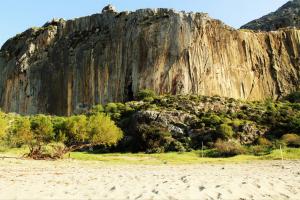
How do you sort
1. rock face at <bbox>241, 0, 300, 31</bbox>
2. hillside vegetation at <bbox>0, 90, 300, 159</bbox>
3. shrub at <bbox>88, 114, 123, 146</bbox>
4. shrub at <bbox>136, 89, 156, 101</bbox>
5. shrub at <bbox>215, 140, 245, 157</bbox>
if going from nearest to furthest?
shrub at <bbox>88, 114, 123, 146</bbox>, hillside vegetation at <bbox>0, 90, 300, 159</bbox>, shrub at <bbox>215, 140, 245, 157</bbox>, shrub at <bbox>136, 89, 156, 101</bbox>, rock face at <bbox>241, 0, 300, 31</bbox>

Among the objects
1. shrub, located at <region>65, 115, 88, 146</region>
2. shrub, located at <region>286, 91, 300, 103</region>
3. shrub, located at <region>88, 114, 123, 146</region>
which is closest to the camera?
shrub, located at <region>88, 114, 123, 146</region>

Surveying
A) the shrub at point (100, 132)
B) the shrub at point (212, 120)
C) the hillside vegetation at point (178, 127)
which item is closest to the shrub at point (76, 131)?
the hillside vegetation at point (178, 127)

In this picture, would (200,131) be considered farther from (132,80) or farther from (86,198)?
(86,198)

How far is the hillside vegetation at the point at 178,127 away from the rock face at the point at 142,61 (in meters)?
11.5

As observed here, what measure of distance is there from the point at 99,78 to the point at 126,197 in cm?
9127

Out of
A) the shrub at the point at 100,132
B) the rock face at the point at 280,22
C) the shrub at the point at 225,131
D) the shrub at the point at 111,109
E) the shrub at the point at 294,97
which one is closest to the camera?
the shrub at the point at 100,132

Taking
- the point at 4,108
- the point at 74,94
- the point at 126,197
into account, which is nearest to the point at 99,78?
the point at 74,94

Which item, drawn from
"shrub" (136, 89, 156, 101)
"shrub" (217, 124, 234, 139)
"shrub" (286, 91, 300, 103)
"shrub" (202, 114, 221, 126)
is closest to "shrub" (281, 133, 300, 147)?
"shrub" (217, 124, 234, 139)

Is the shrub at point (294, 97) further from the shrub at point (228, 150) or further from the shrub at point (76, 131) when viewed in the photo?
the shrub at point (76, 131)

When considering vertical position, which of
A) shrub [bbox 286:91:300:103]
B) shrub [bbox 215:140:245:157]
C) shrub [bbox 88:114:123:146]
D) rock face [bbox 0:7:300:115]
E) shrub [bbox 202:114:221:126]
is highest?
rock face [bbox 0:7:300:115]

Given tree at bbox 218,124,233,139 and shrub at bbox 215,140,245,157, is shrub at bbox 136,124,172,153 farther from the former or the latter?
shrub at bbox 215,140,245,157

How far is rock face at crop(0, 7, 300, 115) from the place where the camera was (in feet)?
317

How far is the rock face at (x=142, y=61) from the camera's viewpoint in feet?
317

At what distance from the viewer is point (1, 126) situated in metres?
44.0
